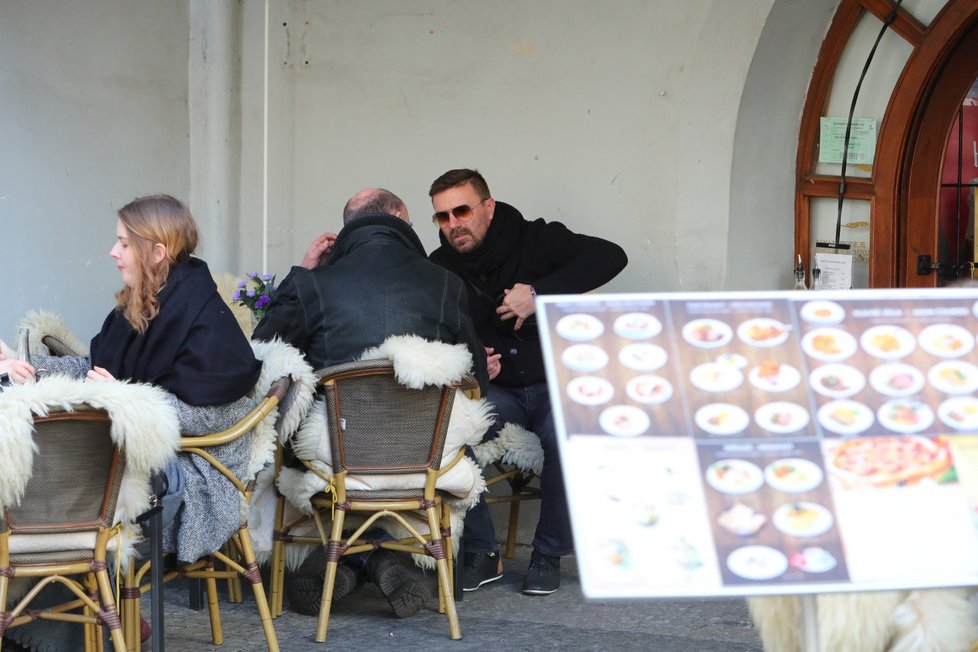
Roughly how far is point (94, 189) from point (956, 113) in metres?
3.68

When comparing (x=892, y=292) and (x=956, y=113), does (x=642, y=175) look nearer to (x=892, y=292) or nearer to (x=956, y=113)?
(x=956, y=113)

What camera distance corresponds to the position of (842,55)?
552cm

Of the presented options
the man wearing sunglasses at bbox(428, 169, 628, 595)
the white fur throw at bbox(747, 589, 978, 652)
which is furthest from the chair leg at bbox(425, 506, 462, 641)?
the white fur throw at bbox(747, 589, 978, 652)

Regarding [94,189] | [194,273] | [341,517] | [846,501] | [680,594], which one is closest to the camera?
[680,594]

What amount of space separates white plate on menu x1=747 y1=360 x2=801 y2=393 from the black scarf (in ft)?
6.18

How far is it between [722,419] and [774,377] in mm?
132

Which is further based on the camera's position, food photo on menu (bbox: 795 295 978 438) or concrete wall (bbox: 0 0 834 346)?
concrete wall (bbox: 0 0 834 346)

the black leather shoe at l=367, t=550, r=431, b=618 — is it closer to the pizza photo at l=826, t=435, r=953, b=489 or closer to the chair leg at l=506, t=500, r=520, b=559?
the chair leg at l=506, t=500, r=520, b=559

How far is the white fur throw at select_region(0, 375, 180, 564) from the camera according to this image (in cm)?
297

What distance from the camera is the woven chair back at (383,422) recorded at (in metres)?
4.10

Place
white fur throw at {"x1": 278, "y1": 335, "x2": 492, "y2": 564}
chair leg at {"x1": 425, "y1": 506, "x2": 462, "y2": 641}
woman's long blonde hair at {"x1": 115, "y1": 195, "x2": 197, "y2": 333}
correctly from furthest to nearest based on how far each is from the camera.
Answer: chair leg at {"x1": 425, "y1": 506, "x2": 462, "y2": 641}
white fur throw at {"x1": 278, "y1": 335, "x2": 492, "y2": 564}
woman's long blonde hair at {"x1": 115, "y1": 195, "x2": 197, "y2": 333}

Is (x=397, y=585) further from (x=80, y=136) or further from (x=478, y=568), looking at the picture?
(x=80, y=136)

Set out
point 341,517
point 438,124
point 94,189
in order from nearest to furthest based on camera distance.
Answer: point 341,517 < point 94,189 < point 438,124

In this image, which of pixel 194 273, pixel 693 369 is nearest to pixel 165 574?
→ pixel 194 273
